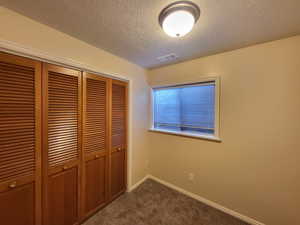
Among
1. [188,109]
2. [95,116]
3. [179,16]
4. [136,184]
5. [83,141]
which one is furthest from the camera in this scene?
[136,184]

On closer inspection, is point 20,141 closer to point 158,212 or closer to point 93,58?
point 93,58

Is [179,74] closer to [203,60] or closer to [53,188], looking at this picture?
[203,60]

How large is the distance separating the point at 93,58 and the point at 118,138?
1251mm

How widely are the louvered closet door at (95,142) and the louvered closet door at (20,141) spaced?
1.51 ft

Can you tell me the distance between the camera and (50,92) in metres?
1.24

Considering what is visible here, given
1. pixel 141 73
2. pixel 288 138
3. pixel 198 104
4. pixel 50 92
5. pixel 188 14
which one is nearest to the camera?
pixel 188 14

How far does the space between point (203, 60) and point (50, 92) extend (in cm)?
210

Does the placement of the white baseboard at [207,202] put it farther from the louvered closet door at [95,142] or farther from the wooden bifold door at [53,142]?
the wooden bifold door at [53,142]

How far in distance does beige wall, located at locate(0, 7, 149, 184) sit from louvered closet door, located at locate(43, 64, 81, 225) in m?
0.21

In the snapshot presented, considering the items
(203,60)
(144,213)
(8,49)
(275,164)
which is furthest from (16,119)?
(275,164)

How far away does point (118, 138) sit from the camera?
6.59 feet

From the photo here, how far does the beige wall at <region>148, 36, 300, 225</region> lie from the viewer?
1354mm

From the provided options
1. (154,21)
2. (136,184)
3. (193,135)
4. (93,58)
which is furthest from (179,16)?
(136,184)

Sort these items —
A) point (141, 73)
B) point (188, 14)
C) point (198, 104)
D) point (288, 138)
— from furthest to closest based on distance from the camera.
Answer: point (141, 73) → point (198, 104) → point (288, 138) → point (188, 14)
